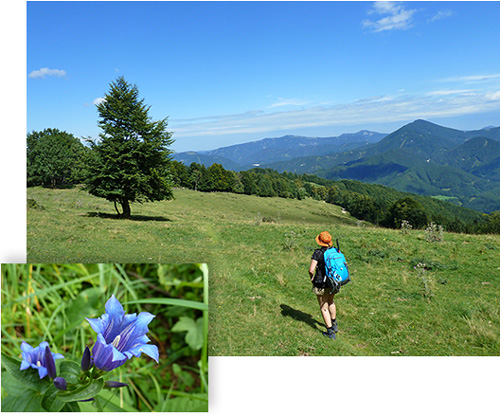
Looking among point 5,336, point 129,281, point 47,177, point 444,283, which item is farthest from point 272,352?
point 47,177

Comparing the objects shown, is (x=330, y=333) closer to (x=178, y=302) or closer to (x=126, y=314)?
(x=178, y=302)

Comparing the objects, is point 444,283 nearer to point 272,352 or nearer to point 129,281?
point 272,352

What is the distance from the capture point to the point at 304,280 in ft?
29.0

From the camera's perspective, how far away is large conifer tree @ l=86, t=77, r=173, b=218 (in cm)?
1497

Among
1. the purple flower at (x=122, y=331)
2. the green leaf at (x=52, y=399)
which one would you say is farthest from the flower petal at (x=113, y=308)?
the green leaf at (x=52, y=399)

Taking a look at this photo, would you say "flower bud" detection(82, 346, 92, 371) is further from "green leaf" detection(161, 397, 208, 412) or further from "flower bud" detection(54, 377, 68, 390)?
"green leaf" detection(161, 397, 208, 412)

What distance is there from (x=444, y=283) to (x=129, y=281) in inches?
335

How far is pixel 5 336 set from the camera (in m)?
3.60

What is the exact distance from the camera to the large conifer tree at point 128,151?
14969 mm

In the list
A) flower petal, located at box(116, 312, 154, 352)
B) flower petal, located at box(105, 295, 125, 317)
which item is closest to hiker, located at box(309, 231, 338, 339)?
flower petal, located at box(116, 312, 154, 352)

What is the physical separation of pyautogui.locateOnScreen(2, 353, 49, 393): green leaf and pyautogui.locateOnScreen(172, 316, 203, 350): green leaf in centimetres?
151

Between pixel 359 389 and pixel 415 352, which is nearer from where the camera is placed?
pixel 359 389

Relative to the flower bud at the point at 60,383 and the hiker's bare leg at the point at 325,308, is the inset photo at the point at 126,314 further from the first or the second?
the hiker's bare leg at the point at 325,308

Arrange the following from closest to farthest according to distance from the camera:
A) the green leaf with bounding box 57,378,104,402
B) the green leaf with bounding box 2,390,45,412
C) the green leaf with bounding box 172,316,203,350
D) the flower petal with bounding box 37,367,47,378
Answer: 1. the green leaf with bounding box 57,378,104,402
2. the flower petal with bounding box 37,367,47,378
3. the green leaf with bounding box 2,390,45,412
4. the green leaf with bounding box 172,316,203,350
